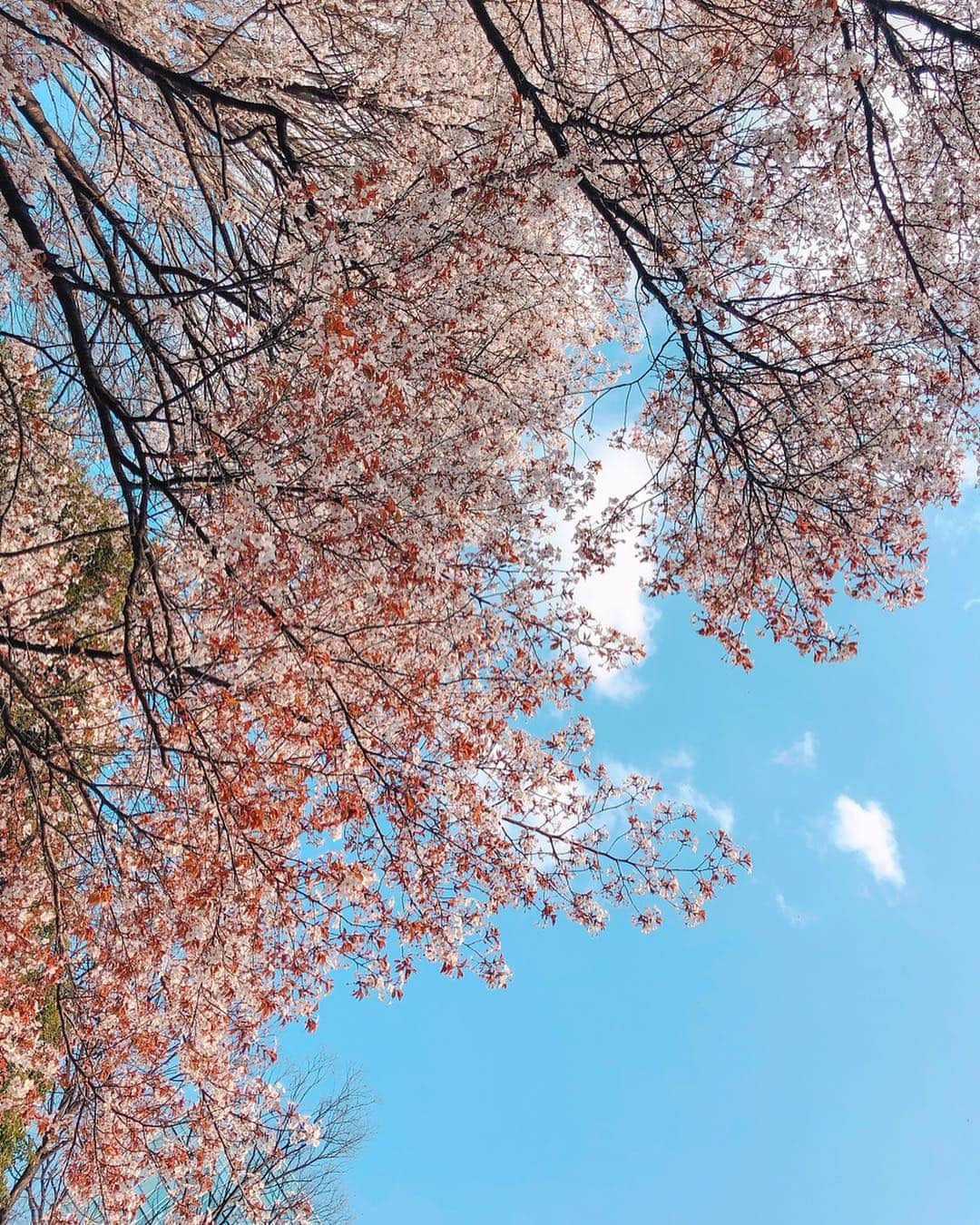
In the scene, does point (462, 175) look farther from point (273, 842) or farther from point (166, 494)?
point (273, 842)

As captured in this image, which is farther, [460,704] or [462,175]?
[460,704]

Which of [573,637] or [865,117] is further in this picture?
[573,637]

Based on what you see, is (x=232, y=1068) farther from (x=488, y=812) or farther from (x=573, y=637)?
(x=573, y=637)

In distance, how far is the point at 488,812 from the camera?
6.48 m

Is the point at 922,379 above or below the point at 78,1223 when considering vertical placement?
above

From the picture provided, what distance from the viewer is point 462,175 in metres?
5.96

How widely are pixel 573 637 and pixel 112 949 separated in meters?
4.87

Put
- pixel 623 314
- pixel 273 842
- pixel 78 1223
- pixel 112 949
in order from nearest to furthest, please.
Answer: pixel 273 842 → pixel 112 949 → pixel 78 1223 → pixel 623 314

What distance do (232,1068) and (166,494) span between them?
226 inches

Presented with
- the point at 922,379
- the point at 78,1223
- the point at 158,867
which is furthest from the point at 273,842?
the point at 922,379

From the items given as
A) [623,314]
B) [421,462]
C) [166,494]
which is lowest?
[166,494]

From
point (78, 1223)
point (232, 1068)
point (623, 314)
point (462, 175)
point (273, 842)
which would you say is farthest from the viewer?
point (623, 314)

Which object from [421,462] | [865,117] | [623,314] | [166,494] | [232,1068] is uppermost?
[623,314]

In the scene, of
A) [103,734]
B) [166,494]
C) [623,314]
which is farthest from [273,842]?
[623,314]
